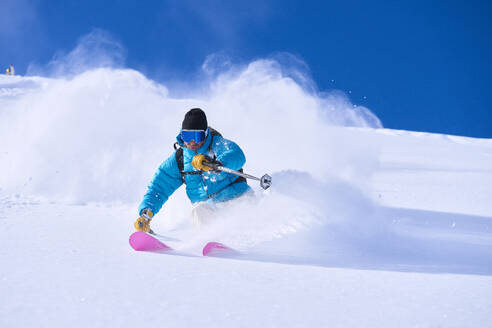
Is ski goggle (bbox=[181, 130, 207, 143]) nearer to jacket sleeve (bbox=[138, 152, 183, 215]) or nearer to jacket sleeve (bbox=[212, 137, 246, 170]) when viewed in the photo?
jacket sleeve (bbox=[212, 137, 246, 170])

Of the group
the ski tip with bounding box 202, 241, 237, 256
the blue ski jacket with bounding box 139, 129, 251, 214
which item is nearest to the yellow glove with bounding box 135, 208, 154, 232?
the blue ski jacket with bounding box 139, 129, 251, 214

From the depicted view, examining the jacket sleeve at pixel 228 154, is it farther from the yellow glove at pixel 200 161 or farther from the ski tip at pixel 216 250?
the ski tip at pixel 216 250

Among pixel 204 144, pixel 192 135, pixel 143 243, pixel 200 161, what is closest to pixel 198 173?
pixel 204 144

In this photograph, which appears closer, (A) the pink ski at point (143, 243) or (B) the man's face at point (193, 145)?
(A) the pink ski at point (143, 243)

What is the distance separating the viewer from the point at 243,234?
324cm

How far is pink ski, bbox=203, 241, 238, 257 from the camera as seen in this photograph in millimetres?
2740

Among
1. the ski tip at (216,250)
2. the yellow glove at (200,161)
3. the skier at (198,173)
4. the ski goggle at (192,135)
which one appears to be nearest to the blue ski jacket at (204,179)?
the skier at (198,173)

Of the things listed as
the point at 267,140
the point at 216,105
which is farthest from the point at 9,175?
the point at 216,105

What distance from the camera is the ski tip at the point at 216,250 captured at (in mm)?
2740

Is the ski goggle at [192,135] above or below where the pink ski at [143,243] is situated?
above

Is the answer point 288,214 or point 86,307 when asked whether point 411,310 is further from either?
point 288,214

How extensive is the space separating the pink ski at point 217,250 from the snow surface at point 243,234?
13cm

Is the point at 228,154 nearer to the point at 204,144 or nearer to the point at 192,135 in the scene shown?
the point at 204,144

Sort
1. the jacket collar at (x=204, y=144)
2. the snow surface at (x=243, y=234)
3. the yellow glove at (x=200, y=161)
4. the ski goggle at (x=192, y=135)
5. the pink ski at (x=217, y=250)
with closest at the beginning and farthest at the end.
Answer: the snow surface at (x=243, y=234), the pink ski at (x=217, y=250), the yellow glove at (x=200, y=161), the ski goggle at (x=192, y=135), the jacket collar at (x=204, y=144)
